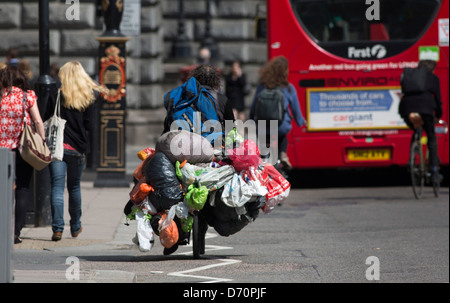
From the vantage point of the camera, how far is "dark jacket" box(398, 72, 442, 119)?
1318cm

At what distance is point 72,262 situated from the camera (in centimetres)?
768

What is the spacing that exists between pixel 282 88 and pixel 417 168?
6.71 feet

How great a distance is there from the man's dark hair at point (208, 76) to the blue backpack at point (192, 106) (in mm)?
49

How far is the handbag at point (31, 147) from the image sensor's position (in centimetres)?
809

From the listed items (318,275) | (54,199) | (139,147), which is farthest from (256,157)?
(139,147)

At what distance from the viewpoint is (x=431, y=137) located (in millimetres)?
13453

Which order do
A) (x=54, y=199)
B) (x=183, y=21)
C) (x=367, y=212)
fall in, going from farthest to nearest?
(x=183, y=21)
(x=367, y=212)
(x=54, y=199)

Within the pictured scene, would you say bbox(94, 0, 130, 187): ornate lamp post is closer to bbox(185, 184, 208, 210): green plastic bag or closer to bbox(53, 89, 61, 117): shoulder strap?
bbox(53, 89, 61, 117): shoulder strap

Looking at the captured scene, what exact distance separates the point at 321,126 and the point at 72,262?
274 inches

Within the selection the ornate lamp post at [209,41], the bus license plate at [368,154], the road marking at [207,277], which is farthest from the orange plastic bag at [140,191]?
the ornate lamp post at [209,41]

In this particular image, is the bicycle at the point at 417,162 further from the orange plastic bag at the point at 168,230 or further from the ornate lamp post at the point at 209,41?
the ornate lamp post at the point at 209,41

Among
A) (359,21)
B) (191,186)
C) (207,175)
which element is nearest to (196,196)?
(191,186)

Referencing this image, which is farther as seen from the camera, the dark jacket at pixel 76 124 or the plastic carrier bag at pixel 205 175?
the dark jacket at pixel 76 124
